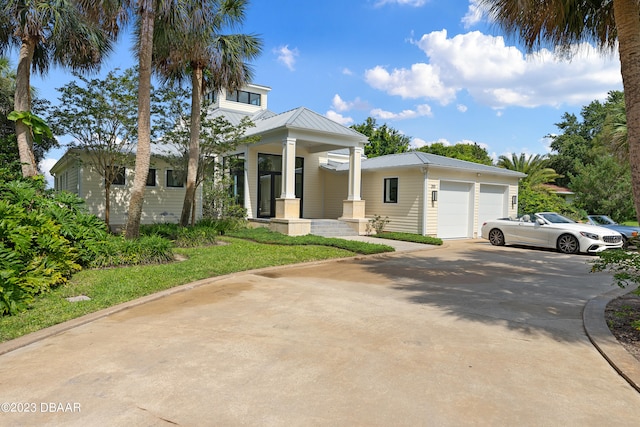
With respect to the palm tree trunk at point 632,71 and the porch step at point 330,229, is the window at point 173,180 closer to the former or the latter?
the porch step at point 330,229

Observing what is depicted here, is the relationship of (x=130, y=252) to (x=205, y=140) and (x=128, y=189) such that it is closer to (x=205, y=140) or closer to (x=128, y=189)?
(x=205, y=140)

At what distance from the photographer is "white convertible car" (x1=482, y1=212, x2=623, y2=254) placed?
12.1 meters

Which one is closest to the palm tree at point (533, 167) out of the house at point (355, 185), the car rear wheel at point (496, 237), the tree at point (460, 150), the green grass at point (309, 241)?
the tree at point (460, 150)

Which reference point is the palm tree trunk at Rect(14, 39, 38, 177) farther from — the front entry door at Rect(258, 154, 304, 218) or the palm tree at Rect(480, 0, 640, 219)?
the palm tree at Rect(480, 0, 640, 219)

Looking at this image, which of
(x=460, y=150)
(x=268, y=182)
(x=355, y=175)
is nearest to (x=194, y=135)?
(x=268, y=182)

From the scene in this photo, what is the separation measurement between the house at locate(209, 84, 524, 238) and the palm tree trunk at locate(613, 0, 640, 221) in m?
10.7

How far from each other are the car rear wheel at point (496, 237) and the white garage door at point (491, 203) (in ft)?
10.4

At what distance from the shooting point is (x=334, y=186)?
20812 mm

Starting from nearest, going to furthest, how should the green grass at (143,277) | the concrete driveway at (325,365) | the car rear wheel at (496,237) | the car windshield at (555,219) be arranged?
the concrete driveway at (325,365), the green grass at (143,277), the car windshield at (555,219), the car rear wheel at (496,237)

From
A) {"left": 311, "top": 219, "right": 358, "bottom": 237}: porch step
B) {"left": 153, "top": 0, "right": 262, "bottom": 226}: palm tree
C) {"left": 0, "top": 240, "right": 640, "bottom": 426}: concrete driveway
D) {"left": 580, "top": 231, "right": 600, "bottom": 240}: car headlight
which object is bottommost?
{"left": 0, "top": 240, "right": 640, "bottom": 426}: concrete driveway

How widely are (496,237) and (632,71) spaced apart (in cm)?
1064

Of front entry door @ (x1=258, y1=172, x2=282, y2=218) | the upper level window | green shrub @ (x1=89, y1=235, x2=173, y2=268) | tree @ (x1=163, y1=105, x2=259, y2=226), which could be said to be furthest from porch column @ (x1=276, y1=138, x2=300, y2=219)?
the upper level window

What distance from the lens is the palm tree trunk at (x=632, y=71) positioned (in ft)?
15.7

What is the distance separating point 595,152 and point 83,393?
4327cm
